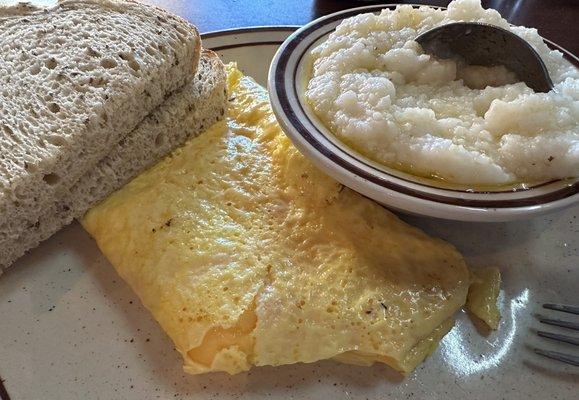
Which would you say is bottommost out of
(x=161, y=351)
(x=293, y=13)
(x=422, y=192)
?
(x=161, y=351)

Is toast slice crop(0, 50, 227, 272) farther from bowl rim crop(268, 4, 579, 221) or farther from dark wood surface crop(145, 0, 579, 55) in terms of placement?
dark wood surface crop(145, 0, 579, 55)

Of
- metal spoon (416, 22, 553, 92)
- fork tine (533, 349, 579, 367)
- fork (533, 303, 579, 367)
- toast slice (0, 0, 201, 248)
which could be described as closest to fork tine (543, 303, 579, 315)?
fork (533, 303, 579, 367)

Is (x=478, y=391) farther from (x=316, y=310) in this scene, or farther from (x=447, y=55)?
(x=447, y=55)

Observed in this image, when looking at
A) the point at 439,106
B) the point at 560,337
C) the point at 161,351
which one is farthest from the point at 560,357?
the point at 161,351

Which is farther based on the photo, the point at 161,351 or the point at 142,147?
the point at 142,147

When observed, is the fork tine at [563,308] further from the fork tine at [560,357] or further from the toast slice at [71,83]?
the toast slice at [71,83]

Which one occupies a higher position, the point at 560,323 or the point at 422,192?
the point at 422,192

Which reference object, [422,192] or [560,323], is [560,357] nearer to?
[560,323]
